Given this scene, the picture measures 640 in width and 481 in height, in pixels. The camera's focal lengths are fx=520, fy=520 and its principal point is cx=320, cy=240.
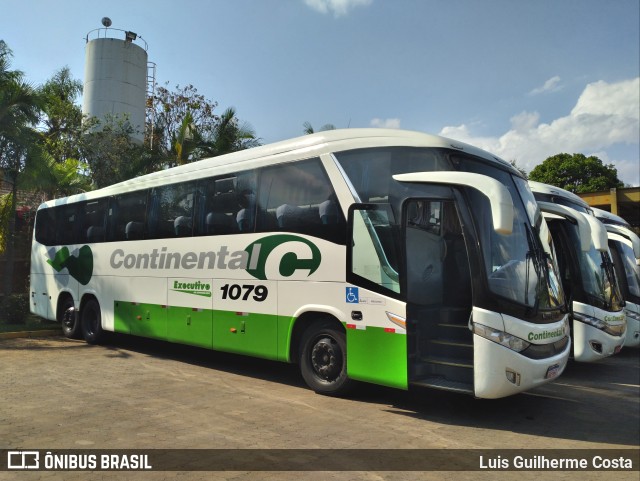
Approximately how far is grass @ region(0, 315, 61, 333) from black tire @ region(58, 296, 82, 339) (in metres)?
1.43

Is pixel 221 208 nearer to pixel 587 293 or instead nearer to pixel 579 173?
pixel 587 293

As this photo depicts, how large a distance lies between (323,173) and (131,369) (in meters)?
5.16

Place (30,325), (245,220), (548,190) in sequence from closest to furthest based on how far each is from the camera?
(245,220) → (548,190) → (30,325)

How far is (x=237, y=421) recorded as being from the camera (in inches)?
241

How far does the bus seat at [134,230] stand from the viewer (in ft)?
35.3

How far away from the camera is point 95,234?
12172mm

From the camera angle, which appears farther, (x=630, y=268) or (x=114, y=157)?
(x=114, y=157)

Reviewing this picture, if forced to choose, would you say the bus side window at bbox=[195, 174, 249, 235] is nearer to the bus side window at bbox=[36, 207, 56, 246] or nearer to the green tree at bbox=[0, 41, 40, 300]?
the bus side window at bbox=[36, 207, 56, 246]

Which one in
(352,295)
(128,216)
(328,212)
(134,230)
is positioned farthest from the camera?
(128,216)

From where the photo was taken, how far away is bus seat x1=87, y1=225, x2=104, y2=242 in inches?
472

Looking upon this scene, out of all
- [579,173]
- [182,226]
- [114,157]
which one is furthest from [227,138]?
[579,173]

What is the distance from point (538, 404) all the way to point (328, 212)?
13.2 feet

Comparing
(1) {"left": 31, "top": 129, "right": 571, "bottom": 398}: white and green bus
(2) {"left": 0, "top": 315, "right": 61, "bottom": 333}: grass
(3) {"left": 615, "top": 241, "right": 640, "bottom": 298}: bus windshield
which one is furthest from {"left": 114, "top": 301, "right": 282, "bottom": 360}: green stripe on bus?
(3) {"left": 615, "top": 241, "right": 640, "bottom": 298}: bus windshield

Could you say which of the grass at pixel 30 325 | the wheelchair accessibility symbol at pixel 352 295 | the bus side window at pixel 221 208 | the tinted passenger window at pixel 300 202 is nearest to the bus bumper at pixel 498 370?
the wheelchair accessibility symbol at pixel 352 295
